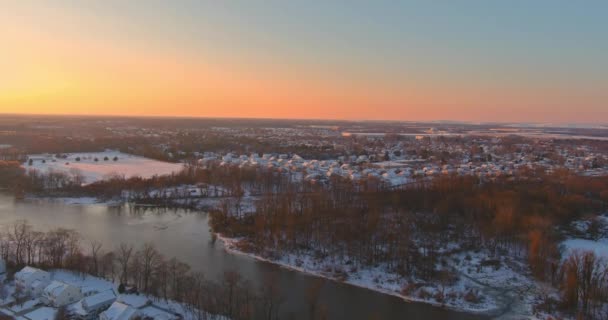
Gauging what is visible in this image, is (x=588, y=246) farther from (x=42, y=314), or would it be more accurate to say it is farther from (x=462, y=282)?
(x=42, y=314)

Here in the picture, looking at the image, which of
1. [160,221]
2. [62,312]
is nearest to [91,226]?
[160,221]

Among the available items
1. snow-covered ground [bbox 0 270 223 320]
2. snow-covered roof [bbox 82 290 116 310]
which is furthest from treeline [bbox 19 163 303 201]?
snow-covered roof [bbox 82 290 116 310]

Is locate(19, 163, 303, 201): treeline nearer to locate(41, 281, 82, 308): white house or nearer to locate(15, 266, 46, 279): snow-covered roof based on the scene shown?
locate(15, 266, 46, 279): snow-covered roof

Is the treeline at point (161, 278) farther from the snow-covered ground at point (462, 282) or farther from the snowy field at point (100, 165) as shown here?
the snowy field at point (100, 165)

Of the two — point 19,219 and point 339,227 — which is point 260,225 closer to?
point 339,227

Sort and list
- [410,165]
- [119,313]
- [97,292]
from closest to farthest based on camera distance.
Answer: [119,313] → [97,292] → [410,165]

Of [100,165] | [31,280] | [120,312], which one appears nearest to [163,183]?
[100,165]
